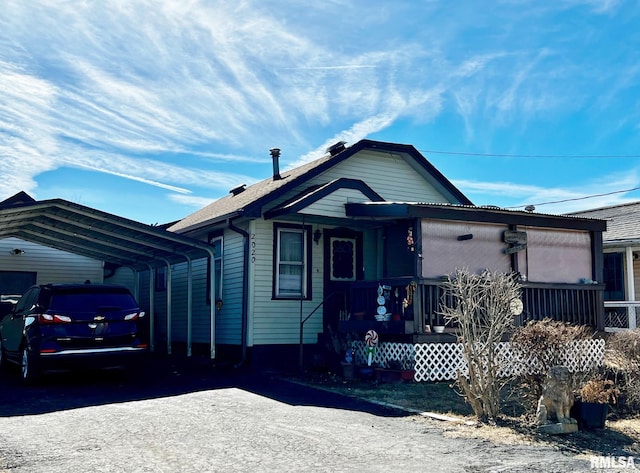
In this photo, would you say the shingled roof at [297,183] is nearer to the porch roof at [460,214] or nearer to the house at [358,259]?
the house at [358,259]

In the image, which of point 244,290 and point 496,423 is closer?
point 496,423

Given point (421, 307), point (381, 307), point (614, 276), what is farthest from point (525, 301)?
point (614, 276)

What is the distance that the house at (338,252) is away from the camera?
1273cm

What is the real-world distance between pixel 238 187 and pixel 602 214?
1373cm

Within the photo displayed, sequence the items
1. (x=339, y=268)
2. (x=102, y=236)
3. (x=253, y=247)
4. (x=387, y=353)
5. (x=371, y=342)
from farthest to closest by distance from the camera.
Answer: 1. (x=102, y=236)
2. (x=339, y=268)
3. (x=253, y=247)
4. (x=371, y=342)
5. (x=387, y=353)

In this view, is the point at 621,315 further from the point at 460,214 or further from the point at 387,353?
the point at 387,353

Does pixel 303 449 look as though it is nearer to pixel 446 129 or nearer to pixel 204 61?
pixel 204 61

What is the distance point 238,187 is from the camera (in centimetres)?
1978

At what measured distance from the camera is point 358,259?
1564cm

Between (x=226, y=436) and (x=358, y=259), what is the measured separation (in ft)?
29.1

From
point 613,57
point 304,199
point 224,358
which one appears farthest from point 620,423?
point 613,57

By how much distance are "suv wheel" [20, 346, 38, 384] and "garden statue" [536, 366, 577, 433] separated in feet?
25.0

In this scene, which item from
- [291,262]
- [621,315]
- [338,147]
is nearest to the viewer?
[291,262]

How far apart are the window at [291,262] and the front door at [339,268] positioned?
1.77 feet
